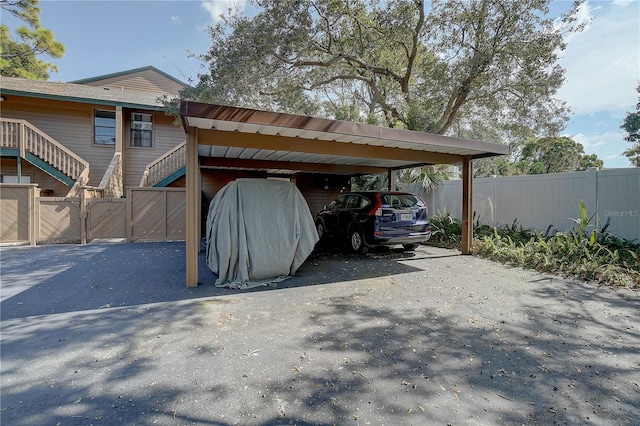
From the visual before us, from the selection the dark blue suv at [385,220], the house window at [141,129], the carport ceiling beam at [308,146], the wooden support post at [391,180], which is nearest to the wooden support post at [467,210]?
the carport ceiling beam at [308,146]

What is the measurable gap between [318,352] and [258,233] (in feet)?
9.25

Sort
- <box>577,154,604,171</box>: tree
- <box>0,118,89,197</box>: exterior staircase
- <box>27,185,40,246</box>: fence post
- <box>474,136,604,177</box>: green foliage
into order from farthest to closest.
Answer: <box>577,154,604,171</box>: tree
<box>474,136,604,177</box>: green foliage
<box>0,118,89,197</box>: exterior staircase
<box>27,185,40,246</box>: fence post

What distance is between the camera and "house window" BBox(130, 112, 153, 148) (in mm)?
12539

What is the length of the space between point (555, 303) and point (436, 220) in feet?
19.2

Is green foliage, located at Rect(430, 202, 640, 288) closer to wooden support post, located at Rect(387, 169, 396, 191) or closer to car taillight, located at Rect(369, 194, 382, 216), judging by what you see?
car taillight, located at Rect(369, 194, 382, 216)

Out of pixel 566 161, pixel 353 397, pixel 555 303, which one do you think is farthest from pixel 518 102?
pixel 566 161

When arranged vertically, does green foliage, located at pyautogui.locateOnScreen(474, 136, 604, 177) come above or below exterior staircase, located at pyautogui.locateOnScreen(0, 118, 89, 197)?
above

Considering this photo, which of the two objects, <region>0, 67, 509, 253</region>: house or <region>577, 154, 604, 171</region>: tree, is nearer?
<region>0, 67, 509, 253</region>: house

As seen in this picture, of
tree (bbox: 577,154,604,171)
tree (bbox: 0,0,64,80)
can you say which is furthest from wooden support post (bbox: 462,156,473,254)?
tree (bbox: 577,154,604,171)

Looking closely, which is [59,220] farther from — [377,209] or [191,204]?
[377,209]

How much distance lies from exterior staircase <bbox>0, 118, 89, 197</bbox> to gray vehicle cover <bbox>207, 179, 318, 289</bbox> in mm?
7199

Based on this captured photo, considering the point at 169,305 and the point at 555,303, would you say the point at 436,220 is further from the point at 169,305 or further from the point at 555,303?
the point at 169,305

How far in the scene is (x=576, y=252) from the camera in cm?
618

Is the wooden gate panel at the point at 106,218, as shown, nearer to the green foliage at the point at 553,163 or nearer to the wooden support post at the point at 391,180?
the wooden support post at the point at 391,180
